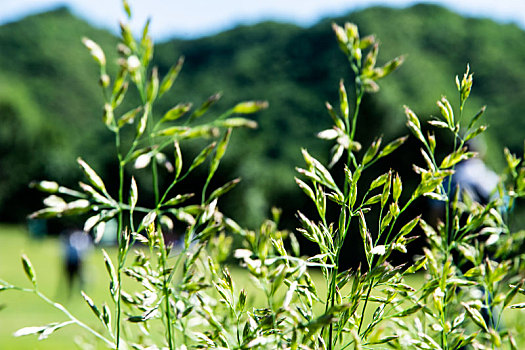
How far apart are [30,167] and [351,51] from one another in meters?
46.2

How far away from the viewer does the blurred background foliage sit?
28.7 m

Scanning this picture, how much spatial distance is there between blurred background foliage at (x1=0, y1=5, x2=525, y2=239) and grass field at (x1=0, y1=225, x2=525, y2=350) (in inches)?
314

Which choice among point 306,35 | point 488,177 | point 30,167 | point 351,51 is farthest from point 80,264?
point 306,35

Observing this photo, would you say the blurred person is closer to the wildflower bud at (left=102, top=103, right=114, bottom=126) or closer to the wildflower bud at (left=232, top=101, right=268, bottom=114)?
the wildflower bud at (left=102, top=103, right=114, bottom=126)

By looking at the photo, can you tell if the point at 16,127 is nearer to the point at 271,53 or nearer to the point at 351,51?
the point at 271,53

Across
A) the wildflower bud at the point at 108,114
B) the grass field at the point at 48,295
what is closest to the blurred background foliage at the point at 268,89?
the grass field at the point at 48,295

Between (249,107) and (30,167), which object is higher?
(249,107)

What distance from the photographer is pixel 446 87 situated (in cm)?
4878

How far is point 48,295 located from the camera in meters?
13.6

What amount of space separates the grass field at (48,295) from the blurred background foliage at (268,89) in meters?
7.97

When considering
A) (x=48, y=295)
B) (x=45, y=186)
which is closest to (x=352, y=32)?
(x=45, y=186)

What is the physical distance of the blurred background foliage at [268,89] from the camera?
2873 centimetres

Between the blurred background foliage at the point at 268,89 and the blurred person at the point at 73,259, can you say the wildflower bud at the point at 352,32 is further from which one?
the blurred background foliage at the point at 268,89

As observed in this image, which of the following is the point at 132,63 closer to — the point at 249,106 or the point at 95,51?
the point at 95,51
